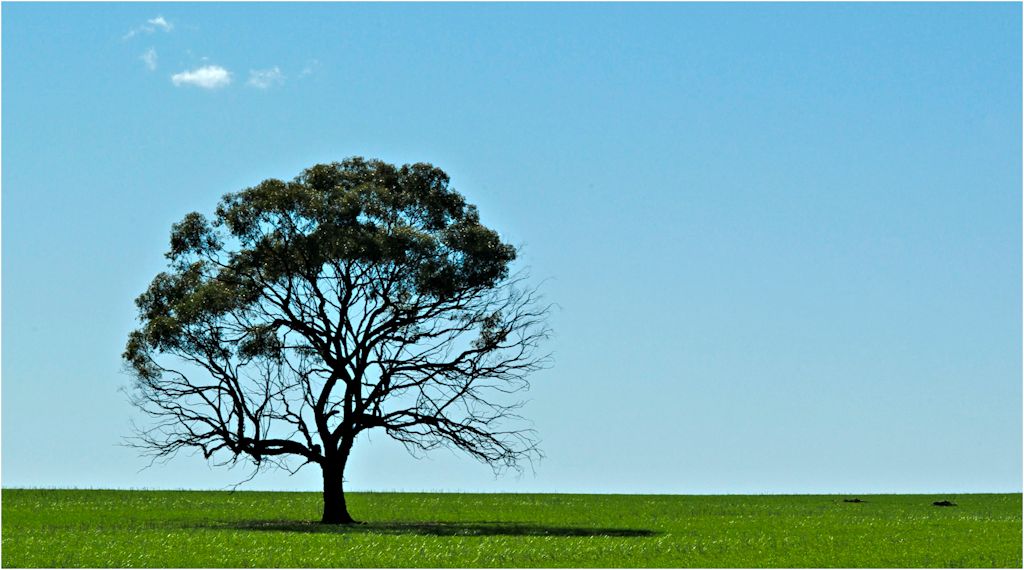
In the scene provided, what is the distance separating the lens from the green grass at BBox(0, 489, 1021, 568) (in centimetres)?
3128

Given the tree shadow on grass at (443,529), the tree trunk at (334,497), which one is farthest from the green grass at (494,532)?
the tree trunk at (334,497)

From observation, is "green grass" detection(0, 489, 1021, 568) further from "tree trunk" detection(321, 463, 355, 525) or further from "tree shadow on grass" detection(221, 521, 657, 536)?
"tree trunk" detection(321, 463, 355, 525)

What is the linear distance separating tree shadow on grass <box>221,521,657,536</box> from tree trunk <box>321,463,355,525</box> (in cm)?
67

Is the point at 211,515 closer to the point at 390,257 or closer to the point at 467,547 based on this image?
the point at 390,257

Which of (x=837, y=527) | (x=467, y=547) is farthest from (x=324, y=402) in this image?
(x=837, y=527)

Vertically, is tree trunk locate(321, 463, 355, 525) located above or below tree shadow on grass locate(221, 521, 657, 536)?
above

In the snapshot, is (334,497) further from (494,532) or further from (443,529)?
(494,532)

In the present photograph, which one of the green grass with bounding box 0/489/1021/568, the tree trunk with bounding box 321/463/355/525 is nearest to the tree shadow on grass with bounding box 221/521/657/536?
the green grass with bounding box 0/489/1021/568

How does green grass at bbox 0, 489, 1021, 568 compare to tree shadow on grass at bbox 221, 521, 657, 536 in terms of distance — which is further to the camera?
tree shadow on grass at bbox 221, 521, 657, 536

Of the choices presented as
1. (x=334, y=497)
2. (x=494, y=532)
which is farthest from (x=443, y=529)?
(x=334, y=497)

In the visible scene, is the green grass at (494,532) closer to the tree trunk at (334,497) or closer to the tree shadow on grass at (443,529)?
the tree shadow on grass at (443,529)

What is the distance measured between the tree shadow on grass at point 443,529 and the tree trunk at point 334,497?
2.19ft

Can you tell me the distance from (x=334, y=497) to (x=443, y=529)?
4.68 meters

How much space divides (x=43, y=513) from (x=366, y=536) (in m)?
18.4
